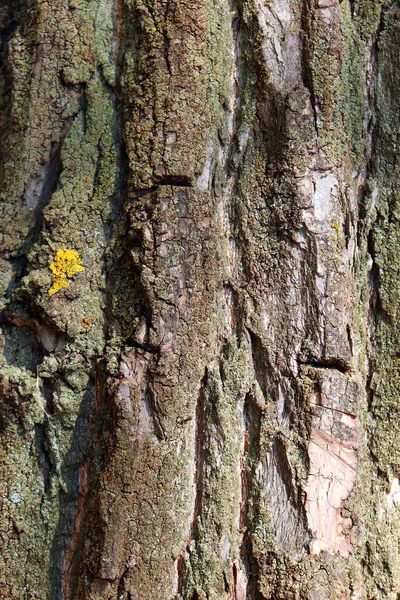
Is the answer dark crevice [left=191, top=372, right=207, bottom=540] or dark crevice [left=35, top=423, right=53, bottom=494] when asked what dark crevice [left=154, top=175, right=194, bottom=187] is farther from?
dark crevice [left=35, top=423, right=53, bottom=494]

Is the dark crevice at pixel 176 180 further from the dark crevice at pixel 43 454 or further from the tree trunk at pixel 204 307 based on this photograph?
the dark crevice at pixel 43 454

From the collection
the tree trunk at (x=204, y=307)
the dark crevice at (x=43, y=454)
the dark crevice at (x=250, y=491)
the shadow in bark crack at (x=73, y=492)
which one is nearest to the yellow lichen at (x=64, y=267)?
the tree trunk at (x=204, y=307)

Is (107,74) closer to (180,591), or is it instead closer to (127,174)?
(127,174)

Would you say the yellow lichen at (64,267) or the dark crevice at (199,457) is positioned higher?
the yellow lichen at (64,267)

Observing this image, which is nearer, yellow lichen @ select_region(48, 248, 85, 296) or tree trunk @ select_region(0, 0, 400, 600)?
tree trunk @ select_region(0, 0, 400, 600)

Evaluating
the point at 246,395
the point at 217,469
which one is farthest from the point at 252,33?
the point at 217,469

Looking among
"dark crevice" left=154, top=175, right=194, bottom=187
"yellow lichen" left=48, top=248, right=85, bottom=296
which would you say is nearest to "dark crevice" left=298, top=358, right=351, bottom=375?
"dark crevice" left=154, top=175, right=194, bottom=187

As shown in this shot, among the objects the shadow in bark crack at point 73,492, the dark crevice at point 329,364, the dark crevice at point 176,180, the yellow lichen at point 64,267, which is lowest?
the shadow in bark crack at point 73,492

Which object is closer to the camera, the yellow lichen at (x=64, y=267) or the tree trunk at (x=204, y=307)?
the tree trunk at (x=204, y=307)

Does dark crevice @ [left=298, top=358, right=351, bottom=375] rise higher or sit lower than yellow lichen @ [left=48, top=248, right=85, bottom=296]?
lower
